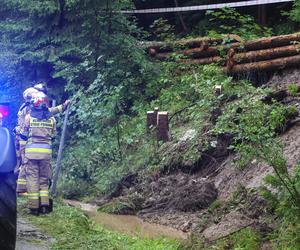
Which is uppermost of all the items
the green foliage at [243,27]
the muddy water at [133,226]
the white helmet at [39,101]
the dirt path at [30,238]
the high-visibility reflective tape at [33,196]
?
the green foliage at [243,27]

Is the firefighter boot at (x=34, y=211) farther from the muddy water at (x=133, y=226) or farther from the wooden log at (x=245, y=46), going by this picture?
the wooden log at (x=245, y=46)

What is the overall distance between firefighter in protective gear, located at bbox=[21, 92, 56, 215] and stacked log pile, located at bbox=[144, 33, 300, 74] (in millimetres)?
4628

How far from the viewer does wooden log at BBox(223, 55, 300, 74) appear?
1066cm

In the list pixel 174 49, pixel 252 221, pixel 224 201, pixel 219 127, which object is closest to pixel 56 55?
pixel 174 49

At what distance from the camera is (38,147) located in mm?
8094

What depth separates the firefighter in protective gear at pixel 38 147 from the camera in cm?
800

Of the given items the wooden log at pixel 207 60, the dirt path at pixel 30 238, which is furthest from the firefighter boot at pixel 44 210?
the wooden log at pixel 207 60

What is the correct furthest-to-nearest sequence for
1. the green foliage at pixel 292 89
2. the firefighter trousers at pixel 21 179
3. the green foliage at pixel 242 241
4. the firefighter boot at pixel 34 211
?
1. the firefighter trousers at pixel 21 179
2. the green foliage at pixel 292 89
3. the firefighter boot at pixel 34 211
4. the green foliage at pixel 242 241

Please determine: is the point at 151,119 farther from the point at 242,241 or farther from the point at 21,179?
the point at 242,241

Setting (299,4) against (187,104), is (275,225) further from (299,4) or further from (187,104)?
(299,4)

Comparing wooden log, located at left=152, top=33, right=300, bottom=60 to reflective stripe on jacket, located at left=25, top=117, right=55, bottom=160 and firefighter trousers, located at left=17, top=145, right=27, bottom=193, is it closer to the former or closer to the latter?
reflective stripe on jacket, located at left=25, top=117, right=55, bottom=160

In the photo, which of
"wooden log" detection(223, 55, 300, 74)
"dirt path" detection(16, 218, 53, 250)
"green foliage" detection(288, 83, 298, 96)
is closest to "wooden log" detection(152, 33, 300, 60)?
"wooden log" detection(223, 55, 300, 74)

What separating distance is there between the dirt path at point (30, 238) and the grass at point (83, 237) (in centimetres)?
11

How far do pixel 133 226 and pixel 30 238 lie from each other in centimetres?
201
